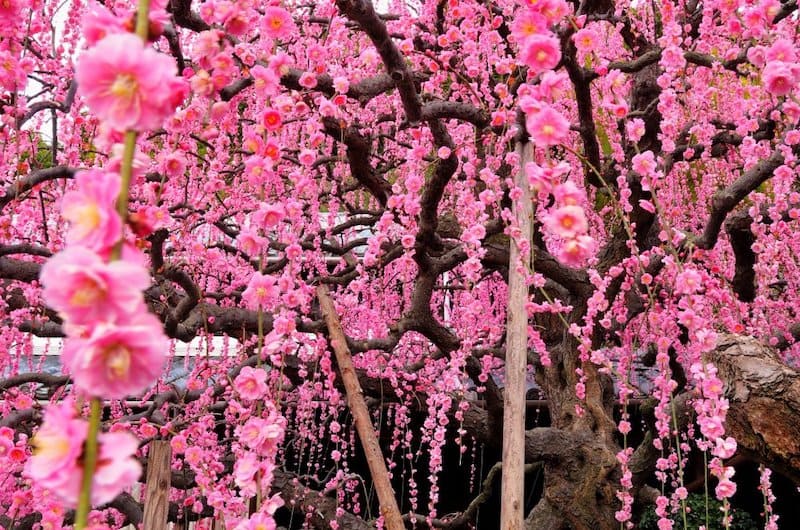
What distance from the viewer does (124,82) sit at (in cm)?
68

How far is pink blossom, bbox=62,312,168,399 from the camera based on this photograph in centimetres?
60

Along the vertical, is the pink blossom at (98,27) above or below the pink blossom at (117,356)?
above

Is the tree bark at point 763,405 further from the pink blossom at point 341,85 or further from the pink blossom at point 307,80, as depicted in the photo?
the pink blossom at point 307,80

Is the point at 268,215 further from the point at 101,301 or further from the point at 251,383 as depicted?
the point at 101,301

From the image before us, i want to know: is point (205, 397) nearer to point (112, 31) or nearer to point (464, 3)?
point (464, 3)

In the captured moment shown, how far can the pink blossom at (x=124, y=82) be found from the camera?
67 cm

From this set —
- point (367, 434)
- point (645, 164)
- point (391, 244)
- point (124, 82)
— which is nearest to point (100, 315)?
point (124, 82)

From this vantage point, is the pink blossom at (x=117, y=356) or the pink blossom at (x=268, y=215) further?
the pink blossom at (x=268, y=215)

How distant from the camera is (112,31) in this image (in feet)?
2.36

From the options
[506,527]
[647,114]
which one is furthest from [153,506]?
[647,114]

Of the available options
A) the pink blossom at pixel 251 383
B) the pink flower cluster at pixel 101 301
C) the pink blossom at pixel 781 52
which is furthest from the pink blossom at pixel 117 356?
the pink blossom at pixel 781 52

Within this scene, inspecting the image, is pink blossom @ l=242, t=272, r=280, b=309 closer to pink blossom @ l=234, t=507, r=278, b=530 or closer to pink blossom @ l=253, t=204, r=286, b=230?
pink blossom @ l=253, t=204, r=286, b=230

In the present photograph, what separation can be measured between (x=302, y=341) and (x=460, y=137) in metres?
1.72

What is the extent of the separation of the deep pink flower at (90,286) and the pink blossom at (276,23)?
153cm
